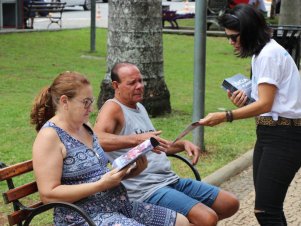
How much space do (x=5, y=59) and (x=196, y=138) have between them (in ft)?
24.8

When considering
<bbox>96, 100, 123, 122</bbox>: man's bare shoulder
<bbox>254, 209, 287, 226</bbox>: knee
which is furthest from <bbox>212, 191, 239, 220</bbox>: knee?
<bbox>96, 100, 123, 122</bbox>: man's bare shoulder

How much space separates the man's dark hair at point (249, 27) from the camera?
380 cm

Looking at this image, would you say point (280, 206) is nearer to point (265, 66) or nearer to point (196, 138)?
point (265, 66)

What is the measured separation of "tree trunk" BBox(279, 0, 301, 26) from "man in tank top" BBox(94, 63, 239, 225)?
1141cm

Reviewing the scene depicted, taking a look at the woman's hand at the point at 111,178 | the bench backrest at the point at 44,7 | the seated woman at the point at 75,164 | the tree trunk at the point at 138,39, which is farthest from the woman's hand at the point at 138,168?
the bench backrest at the point at 44,7

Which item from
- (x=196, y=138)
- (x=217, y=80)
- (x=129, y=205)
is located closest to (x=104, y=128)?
(x=129, y=205)

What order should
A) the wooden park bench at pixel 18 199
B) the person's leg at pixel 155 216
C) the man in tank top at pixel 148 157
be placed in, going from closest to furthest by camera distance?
1. the wooden park bench at pixel 18 199
2. the person's leg at pixel 155 216
3. the man in tank top at pixel 148 157

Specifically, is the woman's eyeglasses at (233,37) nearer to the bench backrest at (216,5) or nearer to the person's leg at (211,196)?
the person's leg at (211,196)

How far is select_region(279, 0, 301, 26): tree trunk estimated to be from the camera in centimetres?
1494

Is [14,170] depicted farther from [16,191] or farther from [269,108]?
[269,108]

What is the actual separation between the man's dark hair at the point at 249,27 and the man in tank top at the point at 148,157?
2.38 ft

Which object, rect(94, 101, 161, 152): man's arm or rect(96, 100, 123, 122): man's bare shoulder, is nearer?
rect(94, 101, 161, 152): man's arm

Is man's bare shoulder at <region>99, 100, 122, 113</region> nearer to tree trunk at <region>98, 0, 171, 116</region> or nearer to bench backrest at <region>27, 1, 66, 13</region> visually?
tree trunk at <region>98, 0, 171, 116</region>

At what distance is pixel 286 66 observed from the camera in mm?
3764
